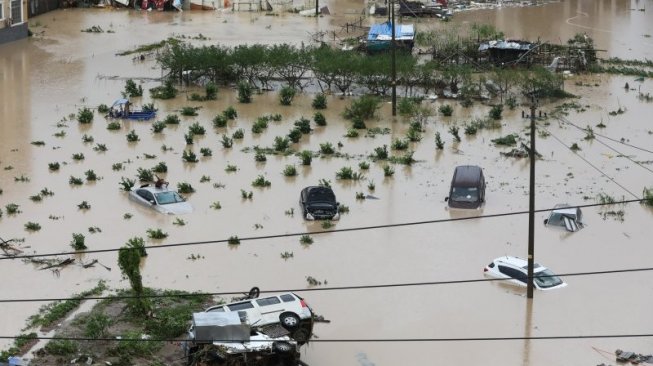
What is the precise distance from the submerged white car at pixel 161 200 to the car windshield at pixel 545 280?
8.88 meters

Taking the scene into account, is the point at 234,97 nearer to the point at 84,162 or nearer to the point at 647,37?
the point at 84,162

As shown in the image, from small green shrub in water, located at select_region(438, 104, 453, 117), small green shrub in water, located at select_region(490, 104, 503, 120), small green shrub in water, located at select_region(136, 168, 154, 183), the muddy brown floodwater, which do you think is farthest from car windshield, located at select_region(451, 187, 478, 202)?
small green shrub in water, located at select_region(438, 104, 453, 117)

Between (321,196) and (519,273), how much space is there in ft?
20.1

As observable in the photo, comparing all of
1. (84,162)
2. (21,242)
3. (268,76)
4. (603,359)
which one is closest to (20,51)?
(268,76)

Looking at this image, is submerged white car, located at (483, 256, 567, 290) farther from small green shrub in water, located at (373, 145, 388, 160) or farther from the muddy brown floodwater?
small green shrub in water, located at (373, 145, 388, 160)

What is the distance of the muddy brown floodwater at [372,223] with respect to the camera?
67.3 feet

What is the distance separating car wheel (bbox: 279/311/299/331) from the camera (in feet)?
61.5

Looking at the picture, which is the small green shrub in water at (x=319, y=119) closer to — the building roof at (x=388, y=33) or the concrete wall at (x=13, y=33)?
the building roof at (x=388, y=33)

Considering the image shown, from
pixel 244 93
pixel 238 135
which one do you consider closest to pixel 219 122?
pixel 238 135

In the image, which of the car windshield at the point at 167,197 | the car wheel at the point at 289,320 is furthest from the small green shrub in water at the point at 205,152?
the car wheel at the point at 289,320

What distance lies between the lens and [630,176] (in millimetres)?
30516

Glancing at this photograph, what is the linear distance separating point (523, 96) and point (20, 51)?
22.9 metres

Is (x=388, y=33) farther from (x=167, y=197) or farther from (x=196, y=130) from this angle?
(x=167, y=197)

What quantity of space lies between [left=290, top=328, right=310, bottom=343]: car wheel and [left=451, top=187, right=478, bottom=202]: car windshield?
9.32m
